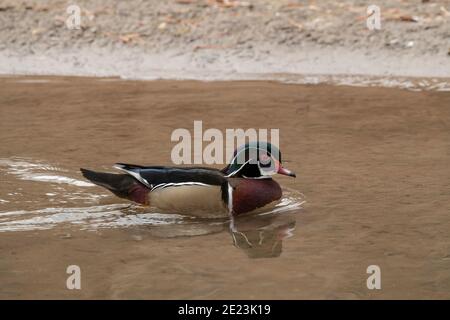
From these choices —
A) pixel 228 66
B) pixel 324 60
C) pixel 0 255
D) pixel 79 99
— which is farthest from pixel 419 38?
pixel 0 255

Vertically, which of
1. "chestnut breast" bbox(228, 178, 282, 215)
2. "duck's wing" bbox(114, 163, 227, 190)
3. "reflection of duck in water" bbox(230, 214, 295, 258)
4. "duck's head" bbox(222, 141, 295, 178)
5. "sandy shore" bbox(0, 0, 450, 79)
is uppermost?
"sandy shore" bbox(0, 0, 450, 79)

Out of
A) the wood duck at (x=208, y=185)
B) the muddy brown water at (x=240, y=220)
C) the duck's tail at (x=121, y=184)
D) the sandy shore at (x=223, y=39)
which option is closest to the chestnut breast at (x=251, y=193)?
the wood duck at (x=208, y=185)

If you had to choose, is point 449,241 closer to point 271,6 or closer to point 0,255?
point 0,255

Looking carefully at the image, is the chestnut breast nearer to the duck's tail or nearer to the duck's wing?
the duck's wing

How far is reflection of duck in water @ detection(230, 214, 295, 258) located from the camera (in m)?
7.02

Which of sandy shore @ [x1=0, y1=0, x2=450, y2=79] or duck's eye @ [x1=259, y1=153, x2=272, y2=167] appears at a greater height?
sandy shore @ [x1=0, y1=0, x2=450, y2=79]

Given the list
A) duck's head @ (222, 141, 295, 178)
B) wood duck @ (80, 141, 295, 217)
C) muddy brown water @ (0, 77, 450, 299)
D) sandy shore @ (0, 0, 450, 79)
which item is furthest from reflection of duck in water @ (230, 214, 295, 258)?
sandy shore @ (0, 0, 450, 79)

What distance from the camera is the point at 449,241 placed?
7047 mm

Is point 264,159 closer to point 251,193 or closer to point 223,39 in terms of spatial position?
→ point 251,193

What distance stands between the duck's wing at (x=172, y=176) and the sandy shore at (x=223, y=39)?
4.59 meters

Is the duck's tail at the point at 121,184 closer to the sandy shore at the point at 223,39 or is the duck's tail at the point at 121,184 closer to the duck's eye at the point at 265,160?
the duck's eye at the point at 265,160

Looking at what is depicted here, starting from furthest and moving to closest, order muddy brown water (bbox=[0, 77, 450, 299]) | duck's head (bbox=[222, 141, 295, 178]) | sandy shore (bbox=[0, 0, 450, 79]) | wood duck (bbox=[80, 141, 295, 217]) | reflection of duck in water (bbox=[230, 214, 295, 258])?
sandy shore (bbox=[0, 0, 450, 79]) < duck's head (bbox=[222, 141, 295, 178]) < wood duck (bbox=[80, 141, 295, 217]) < reflection of duck in water (bbox=[230, 214, 295, 258]) < muddy brown water (bbox=[0, 77, 450, 299])

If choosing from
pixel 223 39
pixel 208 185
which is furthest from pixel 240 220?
pixel 223 39
